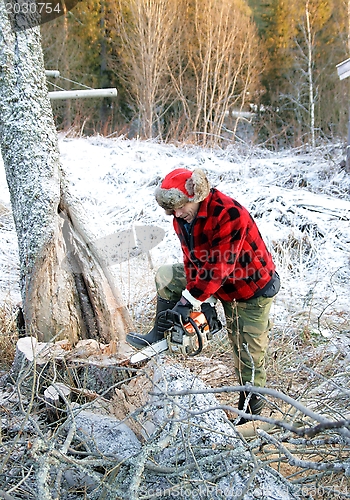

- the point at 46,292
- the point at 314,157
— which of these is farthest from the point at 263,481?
the point at 314,157

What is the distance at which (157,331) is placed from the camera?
224cm

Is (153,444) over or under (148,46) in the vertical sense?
under

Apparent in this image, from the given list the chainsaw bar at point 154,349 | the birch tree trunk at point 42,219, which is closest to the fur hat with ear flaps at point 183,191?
the chainsaw bar at point 154,349

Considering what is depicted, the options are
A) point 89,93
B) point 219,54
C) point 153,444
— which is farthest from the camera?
point 219,54

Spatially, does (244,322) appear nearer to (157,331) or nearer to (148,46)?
(157,331)

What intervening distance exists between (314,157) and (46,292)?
18.7 feet

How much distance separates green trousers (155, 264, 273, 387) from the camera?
2.38m

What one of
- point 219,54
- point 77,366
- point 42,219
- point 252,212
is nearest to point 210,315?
point 77,366

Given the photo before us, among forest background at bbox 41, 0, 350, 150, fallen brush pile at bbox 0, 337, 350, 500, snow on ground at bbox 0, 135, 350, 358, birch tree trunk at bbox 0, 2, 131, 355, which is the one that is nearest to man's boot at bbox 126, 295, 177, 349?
fallen brush pile at bbox 0, 337, 350, 500

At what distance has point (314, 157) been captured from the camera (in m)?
7.33

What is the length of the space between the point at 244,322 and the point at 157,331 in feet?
1.55

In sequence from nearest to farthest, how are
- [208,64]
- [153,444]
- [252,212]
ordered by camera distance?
1. [153,444]
2. [252,212]
3. [208,64]

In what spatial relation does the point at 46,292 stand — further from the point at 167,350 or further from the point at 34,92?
the point at 34,92

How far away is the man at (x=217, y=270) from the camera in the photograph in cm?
212
